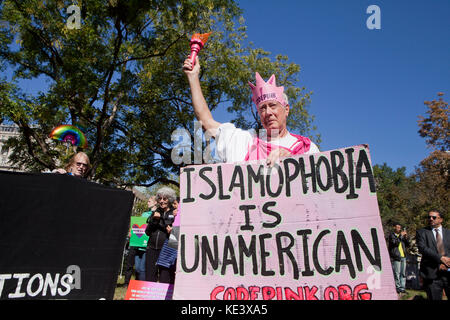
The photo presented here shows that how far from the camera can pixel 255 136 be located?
261 cm

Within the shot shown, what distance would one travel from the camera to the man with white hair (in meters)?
2.43

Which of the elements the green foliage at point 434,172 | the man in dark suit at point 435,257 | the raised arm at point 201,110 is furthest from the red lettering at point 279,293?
the green foliage at point 434,172

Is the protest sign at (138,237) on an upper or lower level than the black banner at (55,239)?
upper

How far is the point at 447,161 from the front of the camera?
18.1 metres

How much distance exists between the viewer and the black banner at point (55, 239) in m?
3.01

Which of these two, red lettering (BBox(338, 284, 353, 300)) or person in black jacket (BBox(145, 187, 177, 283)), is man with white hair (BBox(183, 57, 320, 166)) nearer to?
red lettering (BBox(338, 284, 353, 300))

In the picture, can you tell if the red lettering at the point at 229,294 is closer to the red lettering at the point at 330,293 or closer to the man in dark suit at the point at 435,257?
the red lettering at the point at 330,293

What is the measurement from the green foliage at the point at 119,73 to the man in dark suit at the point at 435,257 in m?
9.04

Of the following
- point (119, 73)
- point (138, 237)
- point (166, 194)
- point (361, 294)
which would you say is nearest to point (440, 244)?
point (361, 294)

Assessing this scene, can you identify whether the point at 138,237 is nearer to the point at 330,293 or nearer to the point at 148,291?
the point at 148,291

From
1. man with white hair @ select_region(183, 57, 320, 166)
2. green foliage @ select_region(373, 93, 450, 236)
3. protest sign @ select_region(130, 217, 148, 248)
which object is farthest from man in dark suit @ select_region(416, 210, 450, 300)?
green foliage @ select_region(373, 93, 450, 236)

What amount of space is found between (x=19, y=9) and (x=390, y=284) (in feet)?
38.7

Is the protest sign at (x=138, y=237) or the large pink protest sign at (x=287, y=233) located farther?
the protest sign at (x=138, y=237)
